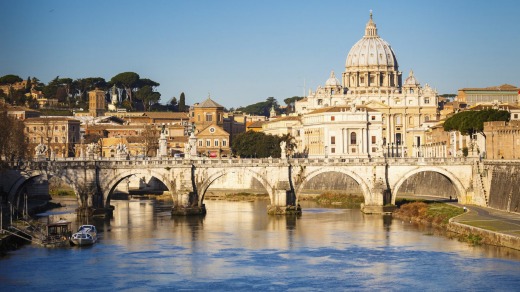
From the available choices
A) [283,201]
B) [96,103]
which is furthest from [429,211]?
[96,103]

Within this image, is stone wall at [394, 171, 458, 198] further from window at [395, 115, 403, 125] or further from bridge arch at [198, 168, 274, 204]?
window at [395, 115, 403, 125]

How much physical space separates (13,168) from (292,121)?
69.7 meters

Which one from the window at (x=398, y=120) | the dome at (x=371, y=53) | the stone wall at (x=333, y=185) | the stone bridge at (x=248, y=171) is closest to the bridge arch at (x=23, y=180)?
the stone bridge at (x=248, y=171)

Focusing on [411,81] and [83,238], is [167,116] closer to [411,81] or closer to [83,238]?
[411,81]

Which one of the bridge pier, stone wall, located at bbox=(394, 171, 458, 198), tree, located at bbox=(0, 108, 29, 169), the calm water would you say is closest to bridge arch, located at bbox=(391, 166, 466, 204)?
stone wall, located at bbox=(394, 171, 458, 198)

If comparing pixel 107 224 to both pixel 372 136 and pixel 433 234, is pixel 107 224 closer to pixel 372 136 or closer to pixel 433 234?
pixel 433 234

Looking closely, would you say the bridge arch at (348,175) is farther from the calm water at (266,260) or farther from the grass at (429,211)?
the calm water at (266,260)

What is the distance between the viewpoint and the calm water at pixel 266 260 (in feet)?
163

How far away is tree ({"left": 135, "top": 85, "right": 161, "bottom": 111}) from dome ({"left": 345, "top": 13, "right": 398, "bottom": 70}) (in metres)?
31.4

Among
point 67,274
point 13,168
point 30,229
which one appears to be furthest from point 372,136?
point 67,274

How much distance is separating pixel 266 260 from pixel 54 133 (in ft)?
256

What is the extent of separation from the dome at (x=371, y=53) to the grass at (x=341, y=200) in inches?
2852

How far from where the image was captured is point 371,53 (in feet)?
538

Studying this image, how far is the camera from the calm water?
163 feet
